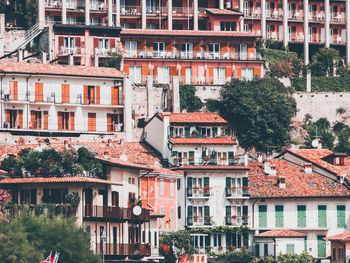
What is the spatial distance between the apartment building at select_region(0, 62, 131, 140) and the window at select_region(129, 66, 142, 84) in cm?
697

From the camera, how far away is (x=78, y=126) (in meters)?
128

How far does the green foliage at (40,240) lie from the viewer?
276 feet

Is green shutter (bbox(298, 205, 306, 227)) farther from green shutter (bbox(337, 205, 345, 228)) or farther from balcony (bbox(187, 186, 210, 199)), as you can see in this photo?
balcony (bbox(187, 186, 210, 199))

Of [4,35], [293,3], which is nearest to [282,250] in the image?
[4,35]

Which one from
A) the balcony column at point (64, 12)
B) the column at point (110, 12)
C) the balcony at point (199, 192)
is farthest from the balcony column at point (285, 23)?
the balcony at point (199, 192)

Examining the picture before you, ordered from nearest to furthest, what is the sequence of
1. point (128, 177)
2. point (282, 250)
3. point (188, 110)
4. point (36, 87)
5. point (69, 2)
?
point (128, 177), point (282, 250), point (36, 87), point (188, 110), point (69, 2)

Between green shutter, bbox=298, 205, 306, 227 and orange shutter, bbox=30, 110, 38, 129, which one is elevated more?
orange shutter, bbox=30, 110, 38, 129

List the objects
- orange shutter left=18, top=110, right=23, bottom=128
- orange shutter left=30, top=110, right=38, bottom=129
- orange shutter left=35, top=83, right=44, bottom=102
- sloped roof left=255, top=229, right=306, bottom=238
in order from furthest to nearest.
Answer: orange shutter left=35, top=83, right=44, bottom=102 < orange shutter left=30, top=110, right=38, bottom=129 < orange shutter left=18, top=110, right=23, bottom=128 < sloped roof left=255, top=229, right=306, bottom=238

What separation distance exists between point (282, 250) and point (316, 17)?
54800mm

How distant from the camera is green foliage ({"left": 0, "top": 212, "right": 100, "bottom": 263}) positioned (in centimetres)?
8425

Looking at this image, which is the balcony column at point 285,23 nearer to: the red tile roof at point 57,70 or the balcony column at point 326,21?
the balcony column at point 326,21

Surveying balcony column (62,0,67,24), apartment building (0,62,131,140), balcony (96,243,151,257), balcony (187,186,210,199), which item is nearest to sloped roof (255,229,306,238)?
balcony (187,186,210,199)

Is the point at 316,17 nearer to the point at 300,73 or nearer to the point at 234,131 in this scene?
the point at 300,73

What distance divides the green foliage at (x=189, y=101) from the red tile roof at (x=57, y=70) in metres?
7.89
